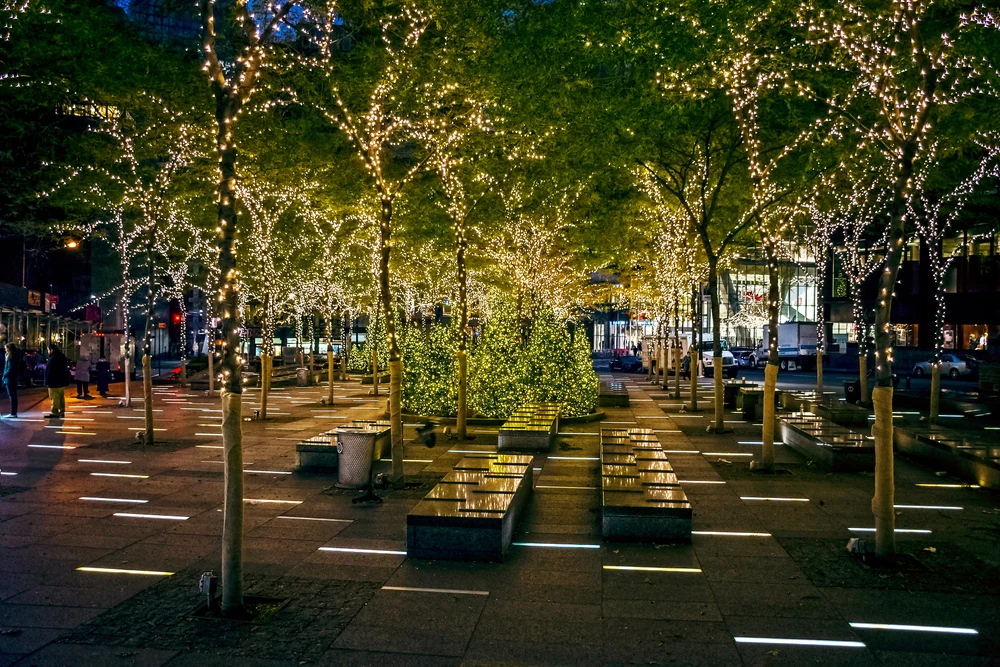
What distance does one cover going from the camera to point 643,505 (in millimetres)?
7984

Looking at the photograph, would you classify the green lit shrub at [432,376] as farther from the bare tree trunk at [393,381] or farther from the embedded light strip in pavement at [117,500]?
the embedded light strip in pavement at [117,500]

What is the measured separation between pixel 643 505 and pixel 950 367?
42.7 m

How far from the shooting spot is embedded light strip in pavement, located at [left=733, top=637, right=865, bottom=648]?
533cm

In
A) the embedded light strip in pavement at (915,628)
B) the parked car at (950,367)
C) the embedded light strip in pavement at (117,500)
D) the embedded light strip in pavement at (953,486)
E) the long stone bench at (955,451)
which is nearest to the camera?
the embedded light strip in pavement at (915,628)

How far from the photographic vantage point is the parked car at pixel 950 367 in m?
42.9

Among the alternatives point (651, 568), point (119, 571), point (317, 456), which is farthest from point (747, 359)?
point (119, 571)

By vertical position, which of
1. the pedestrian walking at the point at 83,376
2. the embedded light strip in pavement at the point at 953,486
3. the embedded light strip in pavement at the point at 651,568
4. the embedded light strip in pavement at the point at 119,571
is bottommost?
the embedded light strip in pavement at the point at 953,486

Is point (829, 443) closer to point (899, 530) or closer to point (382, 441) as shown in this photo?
point (899, 530)

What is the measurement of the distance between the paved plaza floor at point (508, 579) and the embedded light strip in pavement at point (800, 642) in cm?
2

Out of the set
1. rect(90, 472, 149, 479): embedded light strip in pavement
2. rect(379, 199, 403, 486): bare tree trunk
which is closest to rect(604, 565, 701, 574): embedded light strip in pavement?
rect(379, 199, 403, 486): bare tree trunk

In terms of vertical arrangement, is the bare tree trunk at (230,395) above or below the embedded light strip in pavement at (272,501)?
above

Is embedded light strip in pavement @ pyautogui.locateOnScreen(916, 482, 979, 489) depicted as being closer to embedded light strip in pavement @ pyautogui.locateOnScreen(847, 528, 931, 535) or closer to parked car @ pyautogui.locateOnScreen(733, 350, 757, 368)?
embedded light strip in pavement @ pyautogui.locateOnScreen(847, 528, 931, 535)

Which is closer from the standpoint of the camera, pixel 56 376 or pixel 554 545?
pixel 554 545

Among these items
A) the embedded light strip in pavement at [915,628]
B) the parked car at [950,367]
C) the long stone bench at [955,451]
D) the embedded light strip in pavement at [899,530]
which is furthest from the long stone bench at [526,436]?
the parked car at [950,367]
